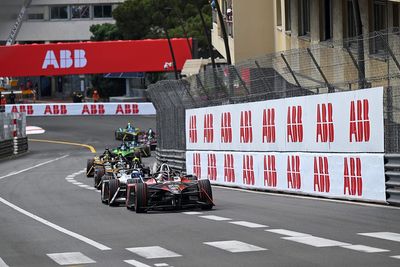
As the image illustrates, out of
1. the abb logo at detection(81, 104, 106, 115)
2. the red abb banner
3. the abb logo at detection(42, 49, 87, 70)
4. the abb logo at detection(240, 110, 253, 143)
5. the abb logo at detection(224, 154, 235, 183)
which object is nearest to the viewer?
the abb logo at detection(240, 110, 253, 143)

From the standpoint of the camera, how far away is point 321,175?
846 inches

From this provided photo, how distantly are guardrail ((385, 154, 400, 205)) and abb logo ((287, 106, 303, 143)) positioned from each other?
4.14 metres

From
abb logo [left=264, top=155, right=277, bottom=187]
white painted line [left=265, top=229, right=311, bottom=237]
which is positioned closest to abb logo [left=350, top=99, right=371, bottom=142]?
abb logo [left=264, top=155, right=277, bottom=187]

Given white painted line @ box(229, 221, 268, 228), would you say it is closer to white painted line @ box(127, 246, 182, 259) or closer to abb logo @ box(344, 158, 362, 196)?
white painted line @ box(127, 246, 182, 259)

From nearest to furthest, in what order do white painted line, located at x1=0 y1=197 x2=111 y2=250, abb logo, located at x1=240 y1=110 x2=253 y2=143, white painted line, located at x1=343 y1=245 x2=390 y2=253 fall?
white painted line, located at x1=343 y1=245 x2=390 y2=253, white painted line, located at x1=0 y1=197 x2=111 y2=250, abb logo, located at x1=240 y1=110 x2=253 y2=143

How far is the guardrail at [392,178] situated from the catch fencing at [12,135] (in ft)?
135

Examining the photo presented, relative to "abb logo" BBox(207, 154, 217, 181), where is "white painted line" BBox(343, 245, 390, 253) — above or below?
above

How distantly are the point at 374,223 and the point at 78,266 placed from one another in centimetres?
537

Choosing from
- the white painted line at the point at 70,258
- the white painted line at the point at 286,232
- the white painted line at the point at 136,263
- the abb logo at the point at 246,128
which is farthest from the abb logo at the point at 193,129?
the white painted line at the point at 136,263

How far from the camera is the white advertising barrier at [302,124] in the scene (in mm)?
19453

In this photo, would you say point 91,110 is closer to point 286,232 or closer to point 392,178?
point 392,178

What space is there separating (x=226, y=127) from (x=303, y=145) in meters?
6.47

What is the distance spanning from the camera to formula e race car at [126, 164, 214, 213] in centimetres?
1927

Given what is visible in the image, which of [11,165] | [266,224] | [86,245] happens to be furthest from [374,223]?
[11,165]
